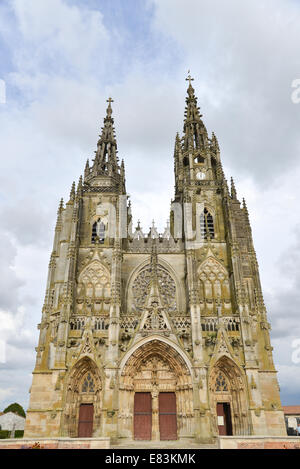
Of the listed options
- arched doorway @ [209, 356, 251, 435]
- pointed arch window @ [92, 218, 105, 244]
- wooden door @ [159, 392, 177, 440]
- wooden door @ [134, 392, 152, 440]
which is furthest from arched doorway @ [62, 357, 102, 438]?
pointed arch window @ [92, 218, 105, 244]

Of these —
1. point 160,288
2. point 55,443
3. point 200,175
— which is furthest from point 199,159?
point 55,443

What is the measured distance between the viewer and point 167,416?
1989cm

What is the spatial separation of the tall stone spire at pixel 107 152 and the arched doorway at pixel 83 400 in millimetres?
16381

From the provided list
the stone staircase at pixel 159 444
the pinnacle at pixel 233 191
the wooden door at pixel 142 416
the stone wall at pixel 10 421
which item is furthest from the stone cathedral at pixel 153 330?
the stone wall at pixel 10 421

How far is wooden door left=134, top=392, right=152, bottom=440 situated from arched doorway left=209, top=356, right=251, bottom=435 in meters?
3.71

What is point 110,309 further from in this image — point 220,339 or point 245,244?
point 245,244

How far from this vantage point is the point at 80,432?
19.3 m

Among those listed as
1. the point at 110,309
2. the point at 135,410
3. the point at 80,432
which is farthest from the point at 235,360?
the point at 80,432

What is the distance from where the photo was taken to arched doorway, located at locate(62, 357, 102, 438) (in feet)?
62.1

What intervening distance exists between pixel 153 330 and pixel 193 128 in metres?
21.4

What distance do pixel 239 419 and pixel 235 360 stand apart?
3.14 metres

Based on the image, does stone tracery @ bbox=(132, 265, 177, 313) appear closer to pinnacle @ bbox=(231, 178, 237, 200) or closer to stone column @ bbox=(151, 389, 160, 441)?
stone column @ bbox=(151, 389, 160, 441)

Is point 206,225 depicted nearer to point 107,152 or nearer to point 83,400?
point 107,152

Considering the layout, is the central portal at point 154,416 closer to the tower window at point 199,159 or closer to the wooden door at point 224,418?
the wooden door at point 224,418
